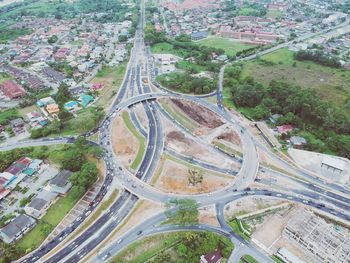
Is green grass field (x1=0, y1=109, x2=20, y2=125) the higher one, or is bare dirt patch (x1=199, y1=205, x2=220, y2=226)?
green grass field (x1=0, y1=109, x2=20, y2=125)

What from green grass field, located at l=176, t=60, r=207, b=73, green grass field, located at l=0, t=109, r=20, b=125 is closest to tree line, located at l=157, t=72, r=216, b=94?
green grass field, located at l=176, t=60, r=207, b=73

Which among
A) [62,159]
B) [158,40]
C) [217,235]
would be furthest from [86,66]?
[217,235]

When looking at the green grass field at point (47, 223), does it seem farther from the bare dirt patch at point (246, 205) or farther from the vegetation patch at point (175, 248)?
the bare dirt patch at point (246, 205)

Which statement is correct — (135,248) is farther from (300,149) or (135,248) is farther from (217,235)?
(300,149)

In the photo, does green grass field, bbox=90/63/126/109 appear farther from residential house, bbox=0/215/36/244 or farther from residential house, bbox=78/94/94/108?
residential house, bbox=0/215/36/244

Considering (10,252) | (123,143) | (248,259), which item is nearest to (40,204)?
(10,252)

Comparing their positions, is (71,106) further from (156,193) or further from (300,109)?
(300,109)
